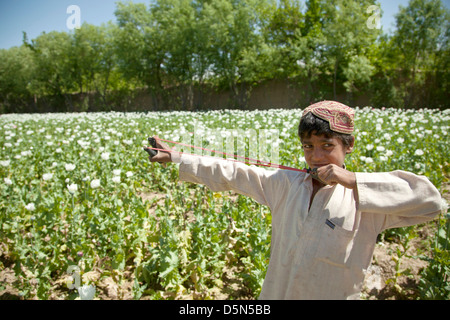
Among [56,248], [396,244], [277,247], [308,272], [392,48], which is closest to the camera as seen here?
[308,272]

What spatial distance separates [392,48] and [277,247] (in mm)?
30041

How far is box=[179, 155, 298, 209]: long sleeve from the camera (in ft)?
5.57

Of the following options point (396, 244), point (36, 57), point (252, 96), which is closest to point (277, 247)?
point (396, 244)

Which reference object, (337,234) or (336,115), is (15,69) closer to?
(336,115)

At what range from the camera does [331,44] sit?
2653 cm

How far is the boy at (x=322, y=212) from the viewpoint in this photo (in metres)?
1.45

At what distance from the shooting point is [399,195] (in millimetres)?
1362

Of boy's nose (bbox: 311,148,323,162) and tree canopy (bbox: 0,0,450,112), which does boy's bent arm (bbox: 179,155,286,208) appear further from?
tree canopy (bbox: 0,0,450,112)

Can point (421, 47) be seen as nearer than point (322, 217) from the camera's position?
No

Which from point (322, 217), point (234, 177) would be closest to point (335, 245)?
point (322, 217)

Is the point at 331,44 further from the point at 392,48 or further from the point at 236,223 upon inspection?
the point at 236,223

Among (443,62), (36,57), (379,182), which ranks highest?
(36,57)

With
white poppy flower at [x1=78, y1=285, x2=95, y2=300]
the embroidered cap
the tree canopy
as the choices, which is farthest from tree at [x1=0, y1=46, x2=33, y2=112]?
the embroidered cap

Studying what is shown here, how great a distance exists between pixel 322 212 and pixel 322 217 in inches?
1.1
